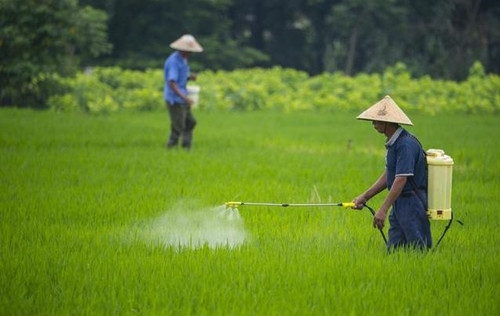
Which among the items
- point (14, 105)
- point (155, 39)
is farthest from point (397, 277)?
point (155, 39)

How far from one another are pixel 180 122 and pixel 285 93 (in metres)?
12.7

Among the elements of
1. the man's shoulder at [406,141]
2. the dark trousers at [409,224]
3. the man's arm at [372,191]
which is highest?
the man's shoulder at [406,141]

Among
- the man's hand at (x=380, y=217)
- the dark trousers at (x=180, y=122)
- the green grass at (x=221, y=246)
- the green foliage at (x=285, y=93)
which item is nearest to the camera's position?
the green grass at (x=221, y=246)

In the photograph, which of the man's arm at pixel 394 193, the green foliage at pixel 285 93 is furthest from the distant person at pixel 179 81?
the green foliage at pixel 285 93

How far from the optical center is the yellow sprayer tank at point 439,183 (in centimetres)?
596

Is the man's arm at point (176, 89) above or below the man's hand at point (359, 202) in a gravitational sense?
above

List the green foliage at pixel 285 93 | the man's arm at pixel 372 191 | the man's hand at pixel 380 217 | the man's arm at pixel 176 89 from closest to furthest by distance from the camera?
the man's hand at pixel 380 217
the man's arm at pixel 372 191
the man's arm at pixel 176 89
the green foliage at pixel 285 93

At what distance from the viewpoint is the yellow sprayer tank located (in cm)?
596

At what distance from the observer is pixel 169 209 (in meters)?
8.09

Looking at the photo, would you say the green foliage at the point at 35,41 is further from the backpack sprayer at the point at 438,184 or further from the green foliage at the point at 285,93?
the backpack sprayer at the point at 438,184

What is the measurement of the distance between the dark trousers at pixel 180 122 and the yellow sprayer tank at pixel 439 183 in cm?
714

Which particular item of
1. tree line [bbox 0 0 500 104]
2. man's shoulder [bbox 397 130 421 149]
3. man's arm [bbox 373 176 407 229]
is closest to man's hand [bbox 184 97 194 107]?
man's shoulder [bbox 397 130 421 149]

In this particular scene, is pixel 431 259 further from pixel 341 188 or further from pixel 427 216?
pixel 341 188

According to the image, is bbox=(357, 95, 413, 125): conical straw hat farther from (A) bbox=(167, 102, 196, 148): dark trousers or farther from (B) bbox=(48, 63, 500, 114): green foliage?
(B) bbox=(48, 63, 500, 114): green foliage
